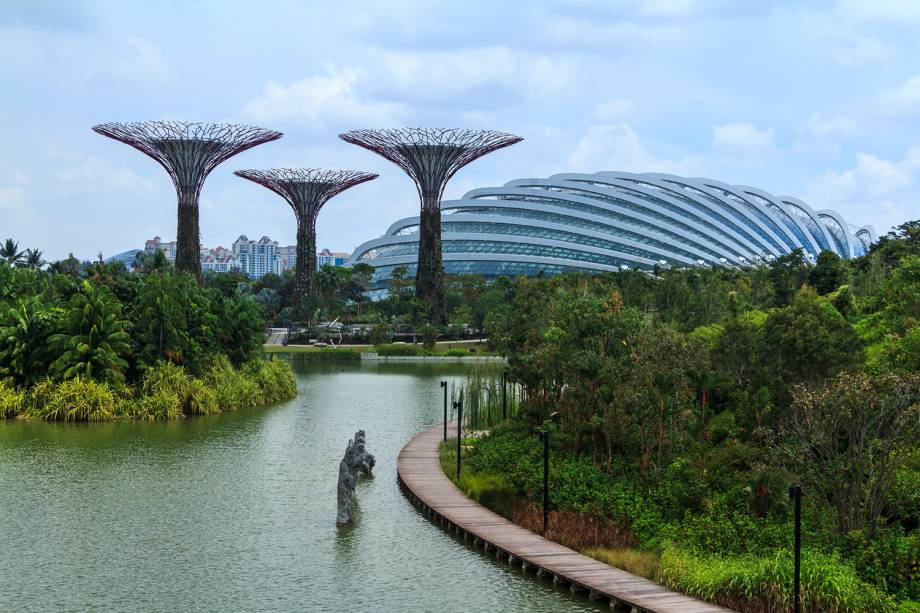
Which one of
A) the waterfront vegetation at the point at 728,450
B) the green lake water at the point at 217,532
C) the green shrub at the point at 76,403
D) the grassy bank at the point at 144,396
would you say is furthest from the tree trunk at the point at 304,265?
the waterfront vegetation at the point at 728,450

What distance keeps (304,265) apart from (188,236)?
17131mm

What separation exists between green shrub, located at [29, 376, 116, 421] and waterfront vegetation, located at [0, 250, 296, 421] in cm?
4

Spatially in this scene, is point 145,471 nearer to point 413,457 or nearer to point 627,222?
point 413,457

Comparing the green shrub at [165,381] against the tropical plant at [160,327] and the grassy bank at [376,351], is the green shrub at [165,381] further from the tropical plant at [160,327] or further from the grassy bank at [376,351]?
the grassy bank at [376,351]

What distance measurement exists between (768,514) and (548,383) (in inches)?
480

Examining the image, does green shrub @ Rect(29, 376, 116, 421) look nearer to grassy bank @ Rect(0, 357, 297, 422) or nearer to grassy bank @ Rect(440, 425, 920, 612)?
grassy bank @ Rect(0, 357, 297, 422)

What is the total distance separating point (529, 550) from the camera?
2212 cm

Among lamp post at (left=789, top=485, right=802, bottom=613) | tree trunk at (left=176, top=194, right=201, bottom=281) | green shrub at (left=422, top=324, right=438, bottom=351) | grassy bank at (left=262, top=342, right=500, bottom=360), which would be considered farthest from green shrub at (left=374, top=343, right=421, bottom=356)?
lamp post at (left=789, top=485, right=802, bottom=613)

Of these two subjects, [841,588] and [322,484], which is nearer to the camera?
[841,588]

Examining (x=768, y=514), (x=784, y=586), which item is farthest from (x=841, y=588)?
(x=768, y=514)

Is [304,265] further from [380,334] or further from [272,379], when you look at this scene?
[272,379]

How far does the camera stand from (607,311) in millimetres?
33594

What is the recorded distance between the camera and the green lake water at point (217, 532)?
1998 cm

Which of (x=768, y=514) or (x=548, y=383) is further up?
(x=548, y=383)
